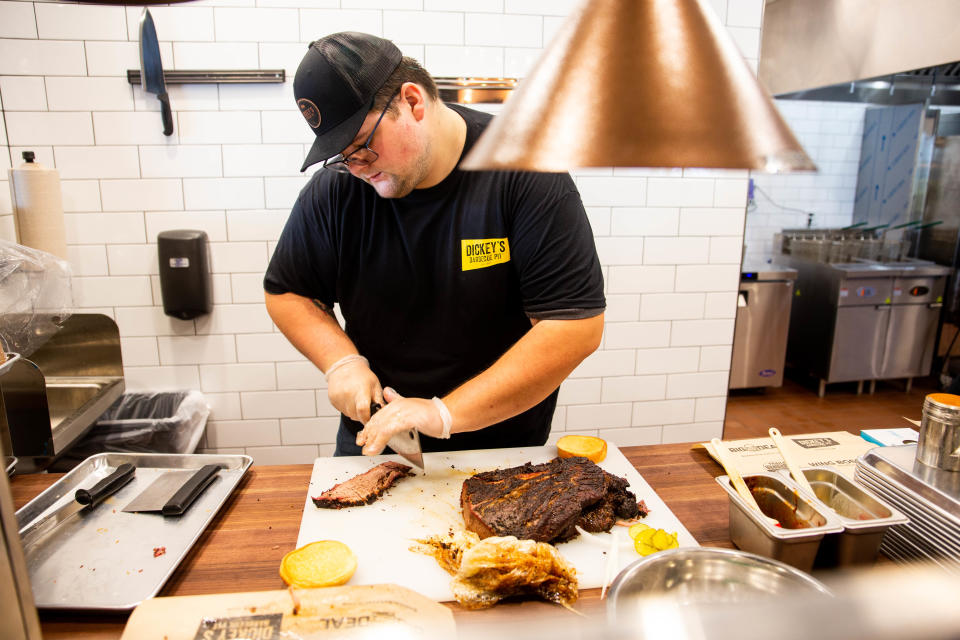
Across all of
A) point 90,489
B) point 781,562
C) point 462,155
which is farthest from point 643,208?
point 90,489

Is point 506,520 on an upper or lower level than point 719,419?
upper

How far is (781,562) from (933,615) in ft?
2.52

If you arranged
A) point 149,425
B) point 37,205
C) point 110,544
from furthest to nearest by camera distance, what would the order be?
point 149,425 < point 37,205 < point 110,544

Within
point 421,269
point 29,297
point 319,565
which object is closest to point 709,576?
point 319,565

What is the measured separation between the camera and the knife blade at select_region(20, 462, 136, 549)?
1.27 m

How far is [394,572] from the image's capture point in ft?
3.94

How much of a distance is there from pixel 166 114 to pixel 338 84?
1760 mm

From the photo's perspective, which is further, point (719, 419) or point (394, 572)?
point (719, 419)

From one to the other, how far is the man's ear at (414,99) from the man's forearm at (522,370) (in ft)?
2.09

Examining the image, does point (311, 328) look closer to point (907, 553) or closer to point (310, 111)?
→ point (310, 111)

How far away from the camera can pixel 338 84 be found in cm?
140

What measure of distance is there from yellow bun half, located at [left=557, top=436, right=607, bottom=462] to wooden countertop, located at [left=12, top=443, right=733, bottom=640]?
0.35ft

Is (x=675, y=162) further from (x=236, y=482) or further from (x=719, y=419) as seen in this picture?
(x=719, y=419)

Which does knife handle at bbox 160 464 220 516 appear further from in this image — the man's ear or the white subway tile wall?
the white subway tile wall
